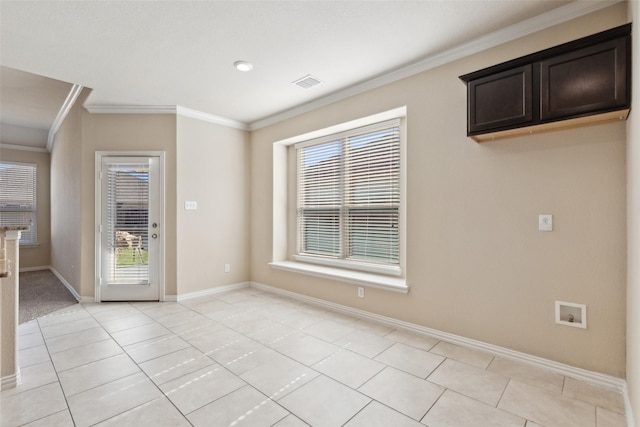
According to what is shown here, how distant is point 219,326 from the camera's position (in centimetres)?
334

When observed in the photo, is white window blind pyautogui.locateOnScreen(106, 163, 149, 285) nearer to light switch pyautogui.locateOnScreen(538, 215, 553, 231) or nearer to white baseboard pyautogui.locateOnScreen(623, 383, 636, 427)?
light switch pyautogui.locateOnScreen(538, 215, 553, 231)

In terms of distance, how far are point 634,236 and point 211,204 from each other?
4566 mm

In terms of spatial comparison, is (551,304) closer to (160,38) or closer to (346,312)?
(346,312)

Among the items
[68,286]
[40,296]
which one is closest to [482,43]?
[40,296]

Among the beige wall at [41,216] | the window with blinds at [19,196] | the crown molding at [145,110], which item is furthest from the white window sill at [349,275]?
the window with blinds at [19,196]

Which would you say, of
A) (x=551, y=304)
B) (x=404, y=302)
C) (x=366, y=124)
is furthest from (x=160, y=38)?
(x=551, y=304)

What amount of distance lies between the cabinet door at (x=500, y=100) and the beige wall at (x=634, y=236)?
0.55 meters

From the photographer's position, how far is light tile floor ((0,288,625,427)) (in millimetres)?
1850

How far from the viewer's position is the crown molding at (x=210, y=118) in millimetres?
4375

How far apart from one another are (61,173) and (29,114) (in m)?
1.14

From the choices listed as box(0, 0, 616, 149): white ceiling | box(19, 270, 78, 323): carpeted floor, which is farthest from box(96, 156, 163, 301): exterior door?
box(0, 0, 616, 149): white ceiling

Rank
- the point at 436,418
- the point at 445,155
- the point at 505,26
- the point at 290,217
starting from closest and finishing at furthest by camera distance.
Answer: the point at 436,418 → the point at 505,26 → the point at 445,155 → the point at 290,217

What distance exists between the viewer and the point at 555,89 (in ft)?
6.89

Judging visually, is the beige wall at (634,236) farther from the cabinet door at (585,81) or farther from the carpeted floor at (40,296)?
the carpeted floor at (40,296)
